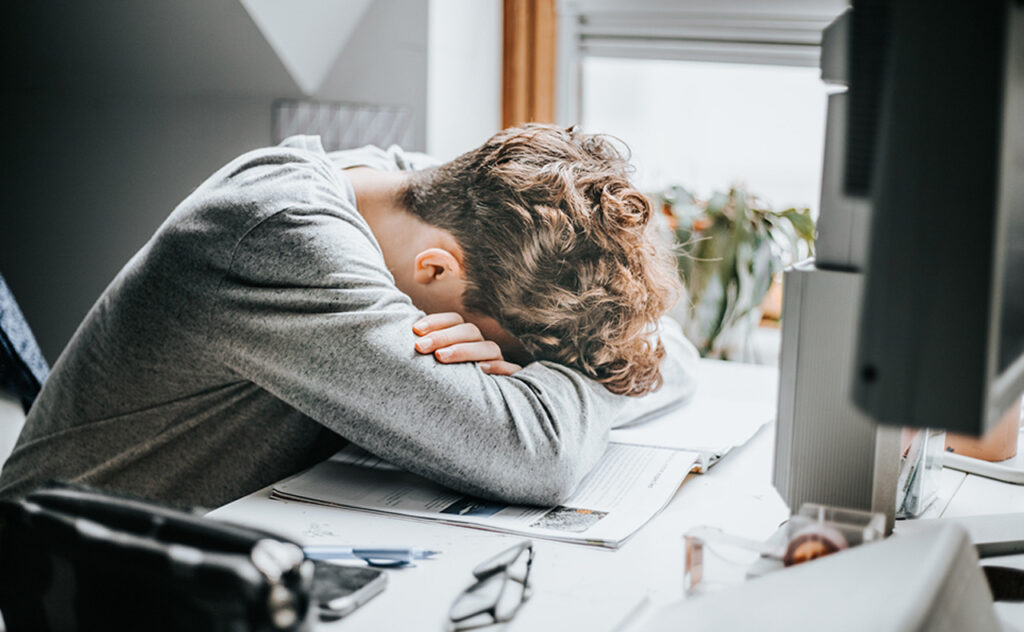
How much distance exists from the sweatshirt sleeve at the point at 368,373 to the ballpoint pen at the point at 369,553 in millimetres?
134

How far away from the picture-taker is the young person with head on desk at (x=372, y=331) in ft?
2.79

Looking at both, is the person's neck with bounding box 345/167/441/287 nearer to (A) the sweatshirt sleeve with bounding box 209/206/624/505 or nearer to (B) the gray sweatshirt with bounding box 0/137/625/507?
(B) the gray sweatshirt with bounding box 0/137/625/507

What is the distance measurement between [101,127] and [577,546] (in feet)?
4.01

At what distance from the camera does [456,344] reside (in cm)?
91

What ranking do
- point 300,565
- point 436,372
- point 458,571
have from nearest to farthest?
point 300,565 → point 458,571 → point 436,372

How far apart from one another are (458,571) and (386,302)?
283 millimetres

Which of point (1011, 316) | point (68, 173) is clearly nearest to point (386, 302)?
point (1011, 316)

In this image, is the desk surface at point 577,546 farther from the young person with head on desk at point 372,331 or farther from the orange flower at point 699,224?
the orange flower at point 699,224

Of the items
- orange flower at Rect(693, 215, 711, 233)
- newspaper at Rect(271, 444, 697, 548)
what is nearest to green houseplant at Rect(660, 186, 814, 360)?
orange flower at Rect(693, 215, 711, 233)

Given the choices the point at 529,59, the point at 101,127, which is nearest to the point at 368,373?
the point at 101,127

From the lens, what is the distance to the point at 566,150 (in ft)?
3.38

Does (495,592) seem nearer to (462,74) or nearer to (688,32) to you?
(462,74)

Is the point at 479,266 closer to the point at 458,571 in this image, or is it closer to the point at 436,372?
the point at 436,372

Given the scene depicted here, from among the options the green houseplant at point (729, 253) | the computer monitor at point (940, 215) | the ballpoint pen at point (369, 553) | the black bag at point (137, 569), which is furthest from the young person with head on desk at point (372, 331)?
the green houseplant at point (729, 253)
